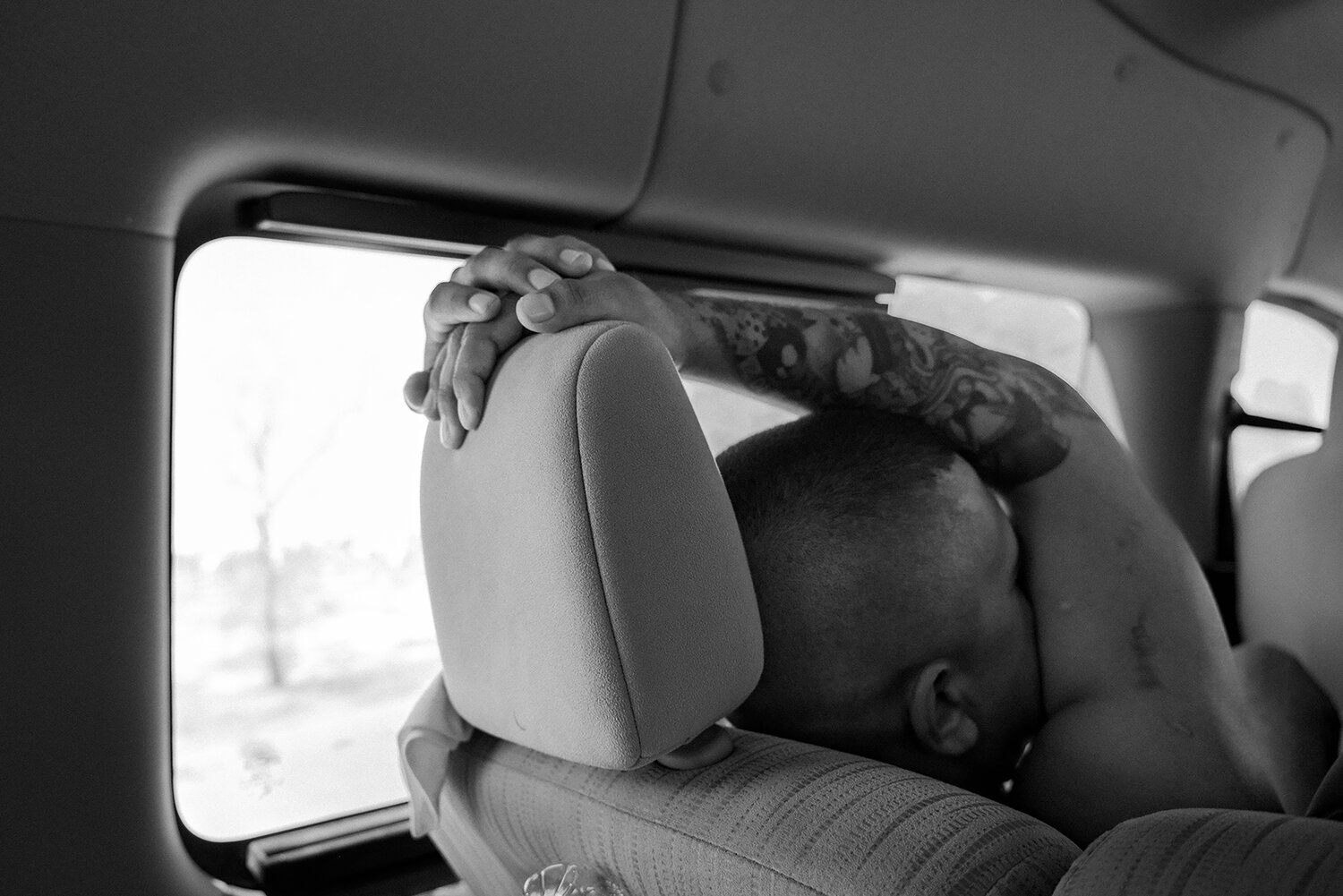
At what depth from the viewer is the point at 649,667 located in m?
0.90

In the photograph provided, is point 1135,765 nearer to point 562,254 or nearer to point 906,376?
point 906,376

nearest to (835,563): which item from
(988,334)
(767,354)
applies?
(767,354)

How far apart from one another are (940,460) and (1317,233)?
241 centimetres

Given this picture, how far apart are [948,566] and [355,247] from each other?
1.04 m

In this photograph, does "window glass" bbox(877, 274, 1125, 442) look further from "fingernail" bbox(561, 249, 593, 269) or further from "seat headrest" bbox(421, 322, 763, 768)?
"seat headrest" bbox(421, 322, 763, 768)

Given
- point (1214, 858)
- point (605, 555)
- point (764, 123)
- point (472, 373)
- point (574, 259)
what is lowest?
point (1214, 858)

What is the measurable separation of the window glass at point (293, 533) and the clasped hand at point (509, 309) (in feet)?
1.91

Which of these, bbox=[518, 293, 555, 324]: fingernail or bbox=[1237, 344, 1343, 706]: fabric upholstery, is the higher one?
bbox=[518, 293, 555, 324]: fingernail

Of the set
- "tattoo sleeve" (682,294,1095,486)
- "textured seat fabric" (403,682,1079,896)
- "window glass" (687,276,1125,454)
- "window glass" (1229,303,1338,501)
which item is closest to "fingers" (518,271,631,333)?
"tattoo sleeve" (682,294,1095,486)

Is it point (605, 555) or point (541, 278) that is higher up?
point (541, 278)

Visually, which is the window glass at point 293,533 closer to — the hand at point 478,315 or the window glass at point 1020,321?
the hand at point 478,315

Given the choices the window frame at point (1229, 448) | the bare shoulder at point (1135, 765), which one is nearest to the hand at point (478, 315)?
the bare shoulder at point (1135, 765)

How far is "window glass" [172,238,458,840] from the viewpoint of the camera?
158 cm

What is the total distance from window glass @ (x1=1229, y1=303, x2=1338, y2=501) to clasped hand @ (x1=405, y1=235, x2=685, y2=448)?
2432mm
